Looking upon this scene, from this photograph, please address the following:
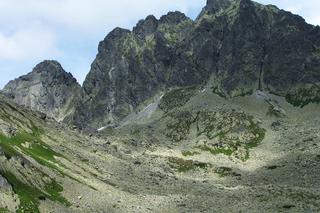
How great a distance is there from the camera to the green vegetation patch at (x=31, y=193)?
69450mm

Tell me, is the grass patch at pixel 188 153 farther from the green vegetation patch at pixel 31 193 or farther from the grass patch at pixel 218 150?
the green vegetation patch at pixel 31 193

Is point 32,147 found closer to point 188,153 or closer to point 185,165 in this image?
point 185,165

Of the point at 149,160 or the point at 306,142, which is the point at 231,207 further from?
the point at 306,142

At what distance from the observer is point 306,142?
574 ft

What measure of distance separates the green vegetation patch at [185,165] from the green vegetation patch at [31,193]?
256 ft

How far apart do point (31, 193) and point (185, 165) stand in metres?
92.5

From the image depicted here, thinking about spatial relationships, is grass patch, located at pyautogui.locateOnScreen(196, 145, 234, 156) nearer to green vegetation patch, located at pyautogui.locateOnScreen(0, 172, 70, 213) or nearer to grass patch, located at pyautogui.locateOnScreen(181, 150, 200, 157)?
grass patch, located at pyautogui.locateOnScreen(181, 150, 200, 157)

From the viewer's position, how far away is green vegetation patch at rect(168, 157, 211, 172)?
161m

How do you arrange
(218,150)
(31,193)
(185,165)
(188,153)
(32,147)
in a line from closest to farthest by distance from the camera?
(31,193), (32,147), (185,165), (188,153), (218,150)

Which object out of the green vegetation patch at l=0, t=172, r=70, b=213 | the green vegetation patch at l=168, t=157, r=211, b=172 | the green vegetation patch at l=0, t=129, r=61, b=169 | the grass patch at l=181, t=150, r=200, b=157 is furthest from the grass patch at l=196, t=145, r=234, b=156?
the green vegetation patch at l=0, t=172, r=70, b=213

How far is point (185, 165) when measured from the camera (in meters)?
164

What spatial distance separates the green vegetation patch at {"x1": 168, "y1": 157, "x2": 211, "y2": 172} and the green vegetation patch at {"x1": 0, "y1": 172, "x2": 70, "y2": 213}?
3071 inches

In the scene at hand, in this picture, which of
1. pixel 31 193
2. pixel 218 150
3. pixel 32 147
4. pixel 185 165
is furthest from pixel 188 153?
pixel 31 193

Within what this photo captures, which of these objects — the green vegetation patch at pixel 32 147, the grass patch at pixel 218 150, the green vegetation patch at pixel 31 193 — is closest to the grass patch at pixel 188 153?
the grass patch at pixel 218 150
